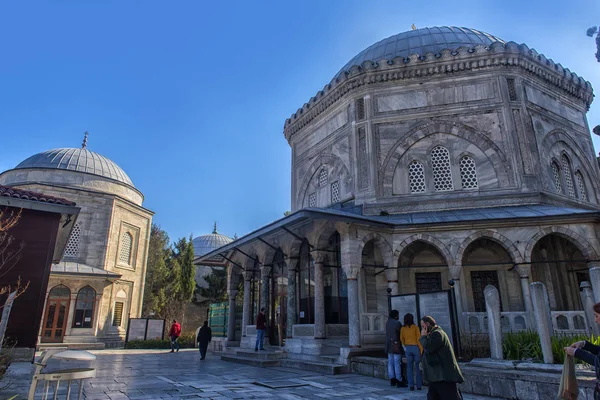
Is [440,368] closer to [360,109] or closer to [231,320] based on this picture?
[360,109]

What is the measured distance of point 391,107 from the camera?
14.2 meters

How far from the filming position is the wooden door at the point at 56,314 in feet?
67.0

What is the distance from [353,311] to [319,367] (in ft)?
5.05

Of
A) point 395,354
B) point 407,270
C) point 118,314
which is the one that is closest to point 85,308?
point 118,314

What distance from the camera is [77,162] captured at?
25.7 meters

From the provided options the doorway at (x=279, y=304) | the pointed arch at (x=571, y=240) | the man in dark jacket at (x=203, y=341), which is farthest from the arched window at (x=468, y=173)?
the man in dark jacket at (x=203, y=341)

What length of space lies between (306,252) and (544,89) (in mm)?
10609

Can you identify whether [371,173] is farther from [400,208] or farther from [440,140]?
[440,140]

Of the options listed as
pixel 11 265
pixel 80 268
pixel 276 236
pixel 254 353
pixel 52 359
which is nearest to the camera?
pixel 52 359

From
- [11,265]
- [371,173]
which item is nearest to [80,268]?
[11,265]

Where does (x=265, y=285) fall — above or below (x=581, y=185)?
below

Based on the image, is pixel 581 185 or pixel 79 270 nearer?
pixel 581 185

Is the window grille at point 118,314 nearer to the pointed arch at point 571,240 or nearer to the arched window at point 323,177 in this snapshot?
the arched window at point 323,177

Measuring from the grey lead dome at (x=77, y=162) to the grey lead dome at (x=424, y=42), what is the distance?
18.2 metres
